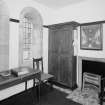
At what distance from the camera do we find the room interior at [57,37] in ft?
9.14

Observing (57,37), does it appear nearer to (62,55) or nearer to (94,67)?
(62,55)

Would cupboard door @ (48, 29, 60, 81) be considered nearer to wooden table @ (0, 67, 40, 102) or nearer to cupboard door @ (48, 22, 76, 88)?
cupboard door @ (48, 22, 76, 88)

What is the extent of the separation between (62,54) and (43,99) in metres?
1.46

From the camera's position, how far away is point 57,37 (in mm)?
3531

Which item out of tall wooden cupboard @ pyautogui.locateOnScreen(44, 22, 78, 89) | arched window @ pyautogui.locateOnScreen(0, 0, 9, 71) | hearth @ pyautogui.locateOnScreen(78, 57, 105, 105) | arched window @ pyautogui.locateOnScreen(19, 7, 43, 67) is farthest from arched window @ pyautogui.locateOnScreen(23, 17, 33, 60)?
hearth @ pyautogui.locateOnScreen(78, 57, 105, 105)

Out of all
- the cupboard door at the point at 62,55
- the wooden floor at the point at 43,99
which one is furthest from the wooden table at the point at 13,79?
the cupboard door at the point at 62,55

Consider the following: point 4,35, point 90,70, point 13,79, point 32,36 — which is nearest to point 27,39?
point 32,36

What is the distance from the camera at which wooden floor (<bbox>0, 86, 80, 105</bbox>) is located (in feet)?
8.47

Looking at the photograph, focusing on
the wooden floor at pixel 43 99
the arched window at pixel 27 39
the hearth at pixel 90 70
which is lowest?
the wooden floor at pixel 43 99

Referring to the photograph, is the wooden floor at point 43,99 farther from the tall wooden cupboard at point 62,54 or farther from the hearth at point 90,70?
the hearth at point 90,70

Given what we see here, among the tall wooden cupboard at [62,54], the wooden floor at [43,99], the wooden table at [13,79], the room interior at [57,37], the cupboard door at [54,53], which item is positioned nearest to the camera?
the wooden table at [13,79]

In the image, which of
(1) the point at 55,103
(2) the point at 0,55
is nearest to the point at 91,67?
(1) the point at 55,103

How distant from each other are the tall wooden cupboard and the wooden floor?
0.49 metres

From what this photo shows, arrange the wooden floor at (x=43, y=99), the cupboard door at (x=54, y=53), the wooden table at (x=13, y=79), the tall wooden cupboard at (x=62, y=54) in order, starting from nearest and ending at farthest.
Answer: the wooden table at (x=13, y=79) → the wooden floor at (x=43, y=99) → the tall wooden cupboard at (x=62, y=54) → the cupboard door at (x=54, y=53)
